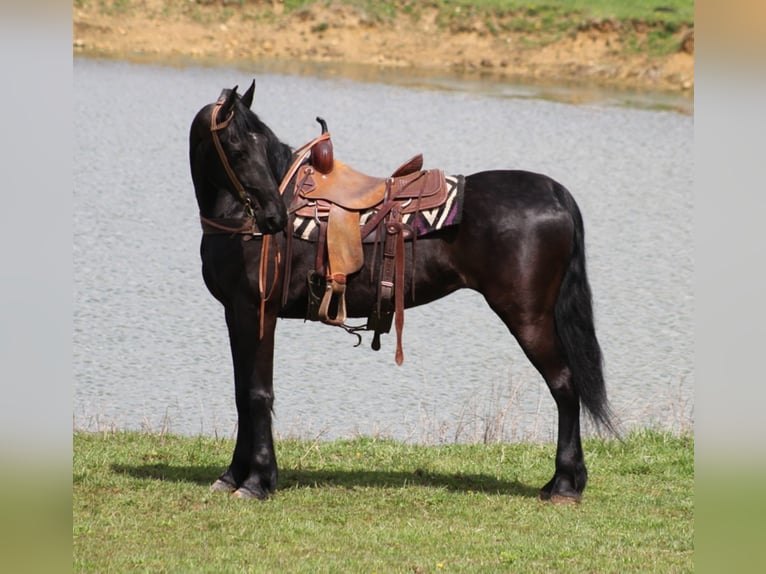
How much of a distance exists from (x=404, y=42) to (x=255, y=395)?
2983 centimetres

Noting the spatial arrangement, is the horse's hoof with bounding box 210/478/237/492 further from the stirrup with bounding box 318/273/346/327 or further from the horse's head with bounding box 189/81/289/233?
the horse's head with bounding box 189/81/289/233

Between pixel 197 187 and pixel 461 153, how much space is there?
1506 centimetres

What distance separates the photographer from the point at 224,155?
19.6 feet

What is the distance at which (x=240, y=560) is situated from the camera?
502 cm

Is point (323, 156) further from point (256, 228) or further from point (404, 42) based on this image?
point (404, 42)

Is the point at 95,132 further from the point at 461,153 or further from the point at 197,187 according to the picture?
the point at 197,187

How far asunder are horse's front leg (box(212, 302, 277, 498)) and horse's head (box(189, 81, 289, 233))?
599 mm

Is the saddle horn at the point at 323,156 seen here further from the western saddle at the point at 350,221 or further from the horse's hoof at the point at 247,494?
the horse's hoof at the point at 247,494

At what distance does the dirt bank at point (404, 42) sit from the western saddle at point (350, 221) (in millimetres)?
27289

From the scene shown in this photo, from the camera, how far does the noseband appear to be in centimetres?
593

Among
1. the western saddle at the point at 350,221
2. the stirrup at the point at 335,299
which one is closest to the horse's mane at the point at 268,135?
the western saddle at the point at 350,221

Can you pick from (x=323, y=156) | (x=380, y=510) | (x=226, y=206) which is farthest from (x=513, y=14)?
(x=380, y=510)

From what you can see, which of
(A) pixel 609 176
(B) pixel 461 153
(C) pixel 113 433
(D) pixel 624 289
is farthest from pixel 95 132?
(C) pixel 113 433

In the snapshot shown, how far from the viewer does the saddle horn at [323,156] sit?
20.9 feet
